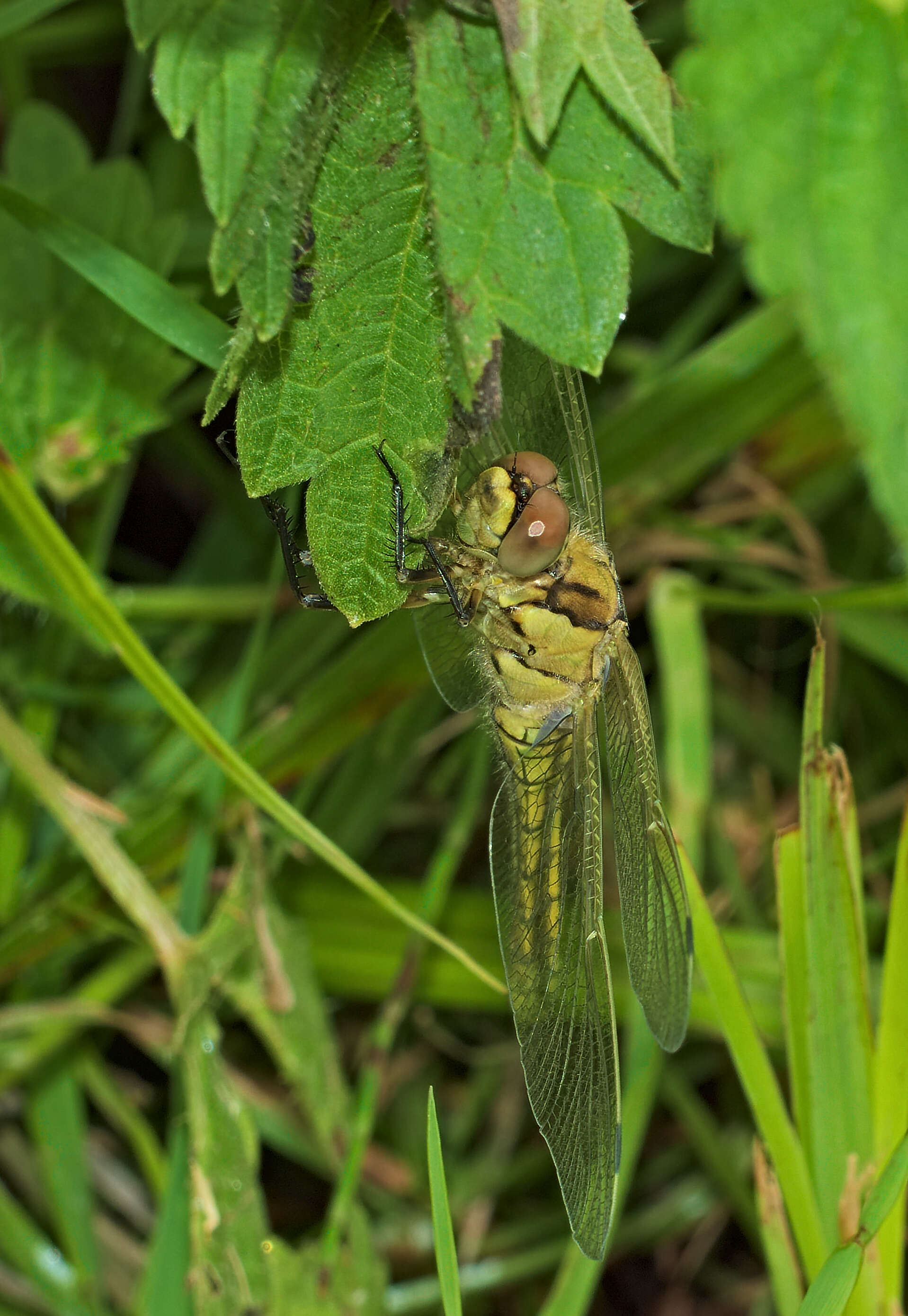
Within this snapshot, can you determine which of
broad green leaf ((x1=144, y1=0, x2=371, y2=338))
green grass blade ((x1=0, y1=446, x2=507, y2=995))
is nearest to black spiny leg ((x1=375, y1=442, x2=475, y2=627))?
broad green leaf ((x1=144, y1=0, x2=371, y2=338))

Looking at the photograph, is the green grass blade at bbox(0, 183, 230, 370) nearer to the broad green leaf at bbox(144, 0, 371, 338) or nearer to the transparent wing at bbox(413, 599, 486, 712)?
the broad green leaf at bbox(144, 0, 371, 338)

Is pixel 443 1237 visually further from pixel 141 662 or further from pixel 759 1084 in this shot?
pixel 141 662

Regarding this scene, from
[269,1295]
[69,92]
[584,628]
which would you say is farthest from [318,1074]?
[69,92]

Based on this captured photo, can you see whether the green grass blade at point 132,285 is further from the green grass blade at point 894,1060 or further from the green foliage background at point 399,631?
the green grass blade at point 894,1060

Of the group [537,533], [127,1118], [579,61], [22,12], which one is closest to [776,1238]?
[537,533]

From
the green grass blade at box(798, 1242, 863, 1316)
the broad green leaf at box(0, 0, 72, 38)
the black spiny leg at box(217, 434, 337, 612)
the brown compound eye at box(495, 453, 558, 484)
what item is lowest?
the green grass blade at box(798, 1242, 863, 1316)

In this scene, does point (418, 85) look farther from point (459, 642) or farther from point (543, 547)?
point (459, 642)
